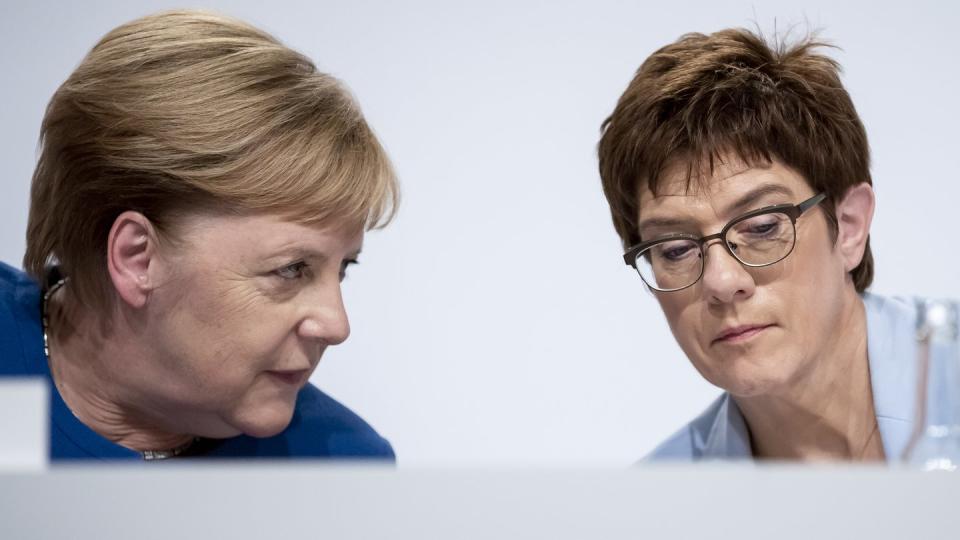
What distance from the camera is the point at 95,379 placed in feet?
5.58

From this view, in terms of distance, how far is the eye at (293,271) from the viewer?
1.60 meters

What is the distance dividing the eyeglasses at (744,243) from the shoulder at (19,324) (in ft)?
3.26

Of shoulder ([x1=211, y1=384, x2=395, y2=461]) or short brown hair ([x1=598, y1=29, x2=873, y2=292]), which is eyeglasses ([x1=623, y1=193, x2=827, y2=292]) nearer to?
short brown hair ([x1=598, y1=29, x2=873, y2=292])

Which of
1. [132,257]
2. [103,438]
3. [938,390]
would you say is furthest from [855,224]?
[103,438]

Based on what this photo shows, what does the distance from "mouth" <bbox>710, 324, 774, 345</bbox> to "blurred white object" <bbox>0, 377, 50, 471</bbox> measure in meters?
1.07

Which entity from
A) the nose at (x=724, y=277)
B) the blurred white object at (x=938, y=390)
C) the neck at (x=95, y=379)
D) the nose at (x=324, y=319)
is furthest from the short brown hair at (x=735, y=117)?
the neck at (x=95, y=379)

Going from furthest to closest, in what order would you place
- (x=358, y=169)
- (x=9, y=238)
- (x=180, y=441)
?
(x=9, y=238) → (x=180, y=441) → (x=358, y=169)

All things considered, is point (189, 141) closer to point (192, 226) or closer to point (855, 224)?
point (192, 226)

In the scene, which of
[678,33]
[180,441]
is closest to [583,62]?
[678,33]

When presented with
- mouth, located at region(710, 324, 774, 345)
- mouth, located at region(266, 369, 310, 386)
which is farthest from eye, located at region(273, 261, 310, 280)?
mouth, located at region(710, 324, 774, 345)

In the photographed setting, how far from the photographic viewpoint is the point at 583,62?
2508 mm

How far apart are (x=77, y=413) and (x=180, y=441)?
0.17 meters

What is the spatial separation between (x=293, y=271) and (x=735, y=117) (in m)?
0.73

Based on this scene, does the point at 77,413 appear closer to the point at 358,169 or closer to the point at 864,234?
the point at 358,169
